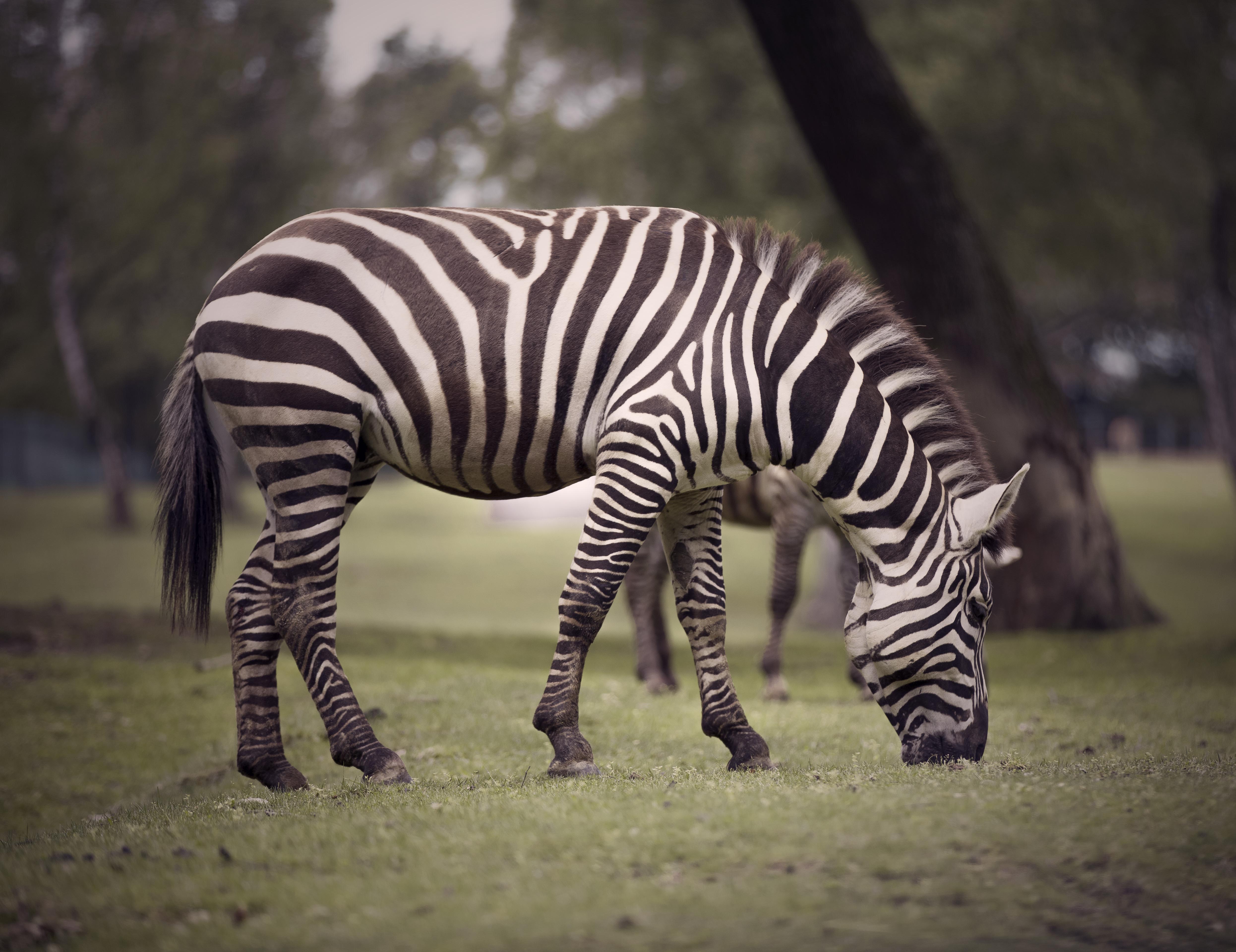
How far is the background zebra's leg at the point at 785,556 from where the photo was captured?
8695 millimetres

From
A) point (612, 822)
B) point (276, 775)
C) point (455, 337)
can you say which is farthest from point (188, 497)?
point (612, 822)

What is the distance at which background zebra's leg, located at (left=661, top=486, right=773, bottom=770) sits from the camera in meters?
4.93

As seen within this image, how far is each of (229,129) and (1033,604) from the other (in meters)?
21.1

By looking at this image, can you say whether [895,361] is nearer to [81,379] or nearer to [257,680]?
[257,680]

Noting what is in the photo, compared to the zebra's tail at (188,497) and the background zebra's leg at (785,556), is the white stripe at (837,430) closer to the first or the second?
the zebra's tail at (188,497)

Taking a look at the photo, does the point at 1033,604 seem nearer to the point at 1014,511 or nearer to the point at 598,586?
the point at 1014,511

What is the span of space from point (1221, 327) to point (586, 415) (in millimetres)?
18761

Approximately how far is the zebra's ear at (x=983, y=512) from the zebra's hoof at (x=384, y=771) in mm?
2759

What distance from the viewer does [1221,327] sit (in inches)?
762

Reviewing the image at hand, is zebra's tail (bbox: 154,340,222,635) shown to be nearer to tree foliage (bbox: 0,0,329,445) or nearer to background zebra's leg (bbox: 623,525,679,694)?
background zebra's leg (bbox: 623,525,679,694)

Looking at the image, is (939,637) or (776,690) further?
(776,690)

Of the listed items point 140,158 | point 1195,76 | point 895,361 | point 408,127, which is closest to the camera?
point 895,361

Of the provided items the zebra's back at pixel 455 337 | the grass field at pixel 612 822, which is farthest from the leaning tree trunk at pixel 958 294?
the zebra's back at pixel 455 337

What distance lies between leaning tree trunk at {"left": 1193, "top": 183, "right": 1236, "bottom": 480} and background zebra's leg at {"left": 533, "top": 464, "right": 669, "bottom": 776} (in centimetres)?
1505
